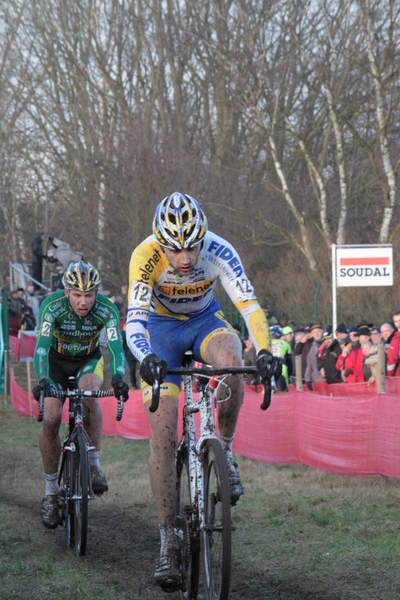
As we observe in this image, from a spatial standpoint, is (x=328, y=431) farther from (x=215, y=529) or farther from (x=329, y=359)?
(x=215, y=529)

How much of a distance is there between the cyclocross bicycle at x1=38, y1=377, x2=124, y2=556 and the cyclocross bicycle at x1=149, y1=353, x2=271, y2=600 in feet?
5.14

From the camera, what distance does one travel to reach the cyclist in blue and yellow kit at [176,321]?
17.6ft

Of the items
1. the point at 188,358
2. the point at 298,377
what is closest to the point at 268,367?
the point at 188,358

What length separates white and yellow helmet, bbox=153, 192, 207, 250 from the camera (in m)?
5.35

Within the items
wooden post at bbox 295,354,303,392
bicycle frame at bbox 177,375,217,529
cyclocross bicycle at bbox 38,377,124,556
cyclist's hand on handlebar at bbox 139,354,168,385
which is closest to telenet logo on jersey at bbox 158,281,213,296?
bicycle frame at bbox 177,375,217,529

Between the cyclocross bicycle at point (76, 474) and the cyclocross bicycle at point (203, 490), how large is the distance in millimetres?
1568

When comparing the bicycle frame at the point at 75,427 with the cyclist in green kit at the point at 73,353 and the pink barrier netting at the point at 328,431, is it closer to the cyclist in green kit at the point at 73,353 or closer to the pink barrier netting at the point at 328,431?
the cyclist in green kit at the point at 73,353

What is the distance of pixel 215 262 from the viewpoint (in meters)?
5.77

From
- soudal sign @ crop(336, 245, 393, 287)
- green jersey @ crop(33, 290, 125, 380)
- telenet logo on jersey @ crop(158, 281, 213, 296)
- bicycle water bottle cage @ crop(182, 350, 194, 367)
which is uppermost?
soudal sign @ crop(336, 245, 393, 287)

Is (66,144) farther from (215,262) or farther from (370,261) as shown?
(215,262)

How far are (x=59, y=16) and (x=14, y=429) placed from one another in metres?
19.9

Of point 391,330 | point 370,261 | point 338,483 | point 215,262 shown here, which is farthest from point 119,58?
point 215,262

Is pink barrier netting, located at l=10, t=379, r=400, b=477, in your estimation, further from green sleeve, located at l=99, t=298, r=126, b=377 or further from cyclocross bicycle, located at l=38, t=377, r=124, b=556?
cyclocross bicycle, located at l=38, t=377, r=124, b=556

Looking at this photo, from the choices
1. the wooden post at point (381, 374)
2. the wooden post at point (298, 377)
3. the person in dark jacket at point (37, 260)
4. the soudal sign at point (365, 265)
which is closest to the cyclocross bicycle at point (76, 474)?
the wooden post at point (381, 374)
